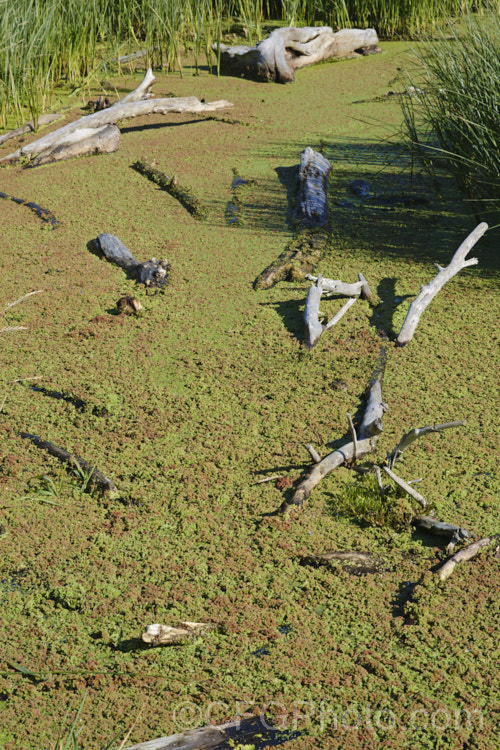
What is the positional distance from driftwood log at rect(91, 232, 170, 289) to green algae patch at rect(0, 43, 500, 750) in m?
0.07

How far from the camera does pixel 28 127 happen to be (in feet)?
17.3

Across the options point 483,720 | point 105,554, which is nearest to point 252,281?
point 105,554

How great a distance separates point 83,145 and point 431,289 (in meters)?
2.86

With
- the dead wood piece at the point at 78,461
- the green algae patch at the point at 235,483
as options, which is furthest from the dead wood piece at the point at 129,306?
the dead wood piece at the point at 78,461

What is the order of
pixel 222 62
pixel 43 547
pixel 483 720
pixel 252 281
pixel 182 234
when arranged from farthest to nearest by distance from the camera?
pixel 222 62 → pixel 182 234 → pixel 252 281 → pixel 43 547 → pixel 483 720

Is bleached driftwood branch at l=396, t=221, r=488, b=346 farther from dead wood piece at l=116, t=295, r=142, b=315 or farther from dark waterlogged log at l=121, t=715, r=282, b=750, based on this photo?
dark waterlogged log at l=121, t=715, r=282, b=750

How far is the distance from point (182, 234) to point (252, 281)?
685 millimetres

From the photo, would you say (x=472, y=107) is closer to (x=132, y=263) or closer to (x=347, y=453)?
(x=132, y=263)

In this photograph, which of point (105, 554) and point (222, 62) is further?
point (222, 62)

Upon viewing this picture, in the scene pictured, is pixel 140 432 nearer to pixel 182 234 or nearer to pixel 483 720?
pixel 483 720

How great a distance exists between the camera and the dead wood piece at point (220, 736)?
59.7 inches

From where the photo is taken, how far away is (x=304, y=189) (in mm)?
4148

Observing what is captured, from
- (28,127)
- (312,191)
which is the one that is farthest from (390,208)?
(28,127)

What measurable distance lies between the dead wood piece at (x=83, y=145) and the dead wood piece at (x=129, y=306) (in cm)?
205
